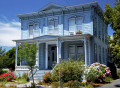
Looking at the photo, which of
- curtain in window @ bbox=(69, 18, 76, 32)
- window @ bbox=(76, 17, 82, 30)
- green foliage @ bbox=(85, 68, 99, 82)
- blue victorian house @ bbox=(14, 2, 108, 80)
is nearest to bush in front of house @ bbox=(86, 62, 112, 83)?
green foliage @ bbox=(85, 68, 99, 82)

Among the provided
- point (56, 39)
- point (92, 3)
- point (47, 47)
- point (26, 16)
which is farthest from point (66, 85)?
point (26, 16)

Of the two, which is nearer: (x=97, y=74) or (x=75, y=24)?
(x=97, y=74)

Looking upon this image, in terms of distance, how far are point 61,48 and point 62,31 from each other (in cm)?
218

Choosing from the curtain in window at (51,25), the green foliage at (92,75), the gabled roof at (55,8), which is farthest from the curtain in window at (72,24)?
the green foliage at (92,75)

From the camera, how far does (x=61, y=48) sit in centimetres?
2027

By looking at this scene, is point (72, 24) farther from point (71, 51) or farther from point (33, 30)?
point (33, 30)

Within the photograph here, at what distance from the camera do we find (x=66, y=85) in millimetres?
12992

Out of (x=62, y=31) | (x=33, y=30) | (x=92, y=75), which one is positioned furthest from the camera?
(x=33, y=30)

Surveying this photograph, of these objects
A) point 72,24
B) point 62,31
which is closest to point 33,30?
point 62,31

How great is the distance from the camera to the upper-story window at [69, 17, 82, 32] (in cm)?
1980

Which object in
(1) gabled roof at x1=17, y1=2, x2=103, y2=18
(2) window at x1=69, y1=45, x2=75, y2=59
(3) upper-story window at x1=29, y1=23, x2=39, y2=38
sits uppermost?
(1) gabled roof at x1=17, y1=2, x2=103, y2=18

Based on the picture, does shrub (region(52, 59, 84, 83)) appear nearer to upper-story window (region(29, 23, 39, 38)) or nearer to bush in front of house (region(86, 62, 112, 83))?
bush in front of house (region(86, 62, 112, 83))

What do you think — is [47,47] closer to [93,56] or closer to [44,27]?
[44,27]

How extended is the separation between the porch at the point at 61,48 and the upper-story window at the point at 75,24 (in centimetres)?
159
